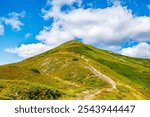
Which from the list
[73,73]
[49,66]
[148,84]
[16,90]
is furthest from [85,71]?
[16,90]

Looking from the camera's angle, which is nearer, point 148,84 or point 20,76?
point 20,76

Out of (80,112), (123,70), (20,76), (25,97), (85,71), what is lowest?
(80,112)

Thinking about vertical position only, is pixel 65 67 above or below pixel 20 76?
above

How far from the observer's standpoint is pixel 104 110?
23.2 m

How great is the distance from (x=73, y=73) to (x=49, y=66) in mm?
27619

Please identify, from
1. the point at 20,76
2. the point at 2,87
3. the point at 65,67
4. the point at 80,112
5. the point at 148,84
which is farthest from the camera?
the point at 148,84

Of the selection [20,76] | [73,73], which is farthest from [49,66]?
[20,76]

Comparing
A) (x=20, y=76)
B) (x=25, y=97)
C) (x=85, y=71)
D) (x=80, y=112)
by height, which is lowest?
(x=80, y=112)

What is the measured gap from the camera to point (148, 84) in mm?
167750

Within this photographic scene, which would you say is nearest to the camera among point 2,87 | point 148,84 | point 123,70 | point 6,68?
point 2,87

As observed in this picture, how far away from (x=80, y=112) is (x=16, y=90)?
29630mm

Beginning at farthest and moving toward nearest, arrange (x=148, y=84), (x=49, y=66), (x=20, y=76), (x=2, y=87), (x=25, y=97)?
1. (x=148, y=84)
2. (x=49, y=66)
3. (x=20, y=76)
4. (x=2, y=87)
5. (x=25, y=97)

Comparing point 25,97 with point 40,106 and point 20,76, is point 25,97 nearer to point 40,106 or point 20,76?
point 40,106

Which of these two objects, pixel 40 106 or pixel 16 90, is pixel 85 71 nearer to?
pixel 16 90
